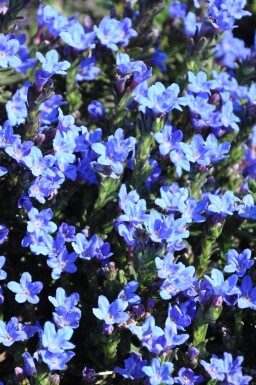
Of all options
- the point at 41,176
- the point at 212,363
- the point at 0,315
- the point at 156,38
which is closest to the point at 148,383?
the point at 212,363

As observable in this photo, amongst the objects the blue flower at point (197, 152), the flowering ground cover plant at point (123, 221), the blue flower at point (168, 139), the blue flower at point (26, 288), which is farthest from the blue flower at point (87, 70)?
the blue flower at point (26, 288)

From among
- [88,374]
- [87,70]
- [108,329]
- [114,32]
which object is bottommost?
[88,374]

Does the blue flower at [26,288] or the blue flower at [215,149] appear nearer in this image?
the blue flower at [26,288]

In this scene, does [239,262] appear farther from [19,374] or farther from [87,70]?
[87,70]

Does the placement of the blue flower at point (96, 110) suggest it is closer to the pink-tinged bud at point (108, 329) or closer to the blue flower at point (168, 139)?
the blue flower at point (168, 139)

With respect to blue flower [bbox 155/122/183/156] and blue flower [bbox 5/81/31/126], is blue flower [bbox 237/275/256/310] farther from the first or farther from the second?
blue flower [bbox 5/81/31/126]

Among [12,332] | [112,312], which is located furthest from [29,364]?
[112,312]

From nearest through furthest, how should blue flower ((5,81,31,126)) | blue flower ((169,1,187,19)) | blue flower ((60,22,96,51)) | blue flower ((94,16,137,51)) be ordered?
blue flower ((5,81,31,126)) → blue flower ((60,22,96,51)) → blue flower ((94,16,137,51)) → blue flower ((169,1,187,19))

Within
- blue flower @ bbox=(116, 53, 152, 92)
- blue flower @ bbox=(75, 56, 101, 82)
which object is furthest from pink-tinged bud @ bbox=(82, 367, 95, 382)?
blue flower @ bbox=(75, 56, 101, 82)
